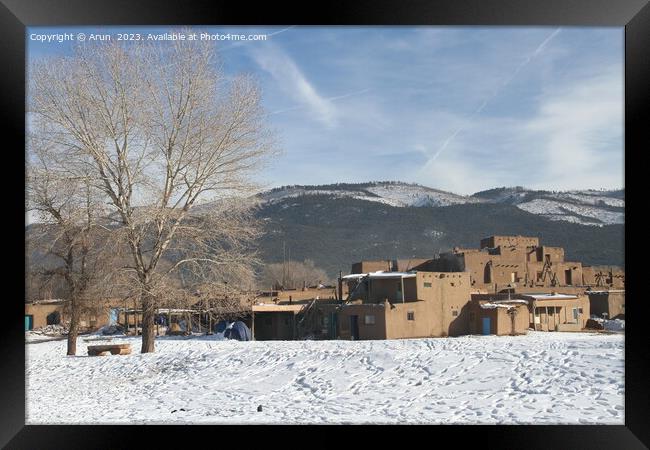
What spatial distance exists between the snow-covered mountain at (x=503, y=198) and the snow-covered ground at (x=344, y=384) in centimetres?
6181

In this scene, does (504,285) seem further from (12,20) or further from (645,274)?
(12,20)

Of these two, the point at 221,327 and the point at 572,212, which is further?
the point at 572,212

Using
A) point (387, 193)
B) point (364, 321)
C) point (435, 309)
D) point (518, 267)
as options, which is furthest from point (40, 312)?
point (387, 193)

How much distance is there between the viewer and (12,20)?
723cm

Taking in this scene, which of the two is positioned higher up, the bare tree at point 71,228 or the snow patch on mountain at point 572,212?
the snow patch on mountain at point 572,212

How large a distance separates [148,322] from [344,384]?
4.79 metres

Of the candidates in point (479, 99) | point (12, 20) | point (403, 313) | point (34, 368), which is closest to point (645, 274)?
point (12, 20)

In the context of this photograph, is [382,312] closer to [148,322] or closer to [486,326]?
[486,326]

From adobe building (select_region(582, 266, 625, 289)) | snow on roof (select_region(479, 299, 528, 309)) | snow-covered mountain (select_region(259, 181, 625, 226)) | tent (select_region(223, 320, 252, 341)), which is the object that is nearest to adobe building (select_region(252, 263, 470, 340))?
snow on roof (select_region(479, 299, 528, 309))

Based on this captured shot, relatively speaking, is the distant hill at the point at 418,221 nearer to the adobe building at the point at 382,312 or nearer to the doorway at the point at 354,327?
the adobe building at the point at 382,312

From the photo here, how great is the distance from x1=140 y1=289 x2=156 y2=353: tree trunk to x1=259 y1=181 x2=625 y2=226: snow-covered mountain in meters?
60.3

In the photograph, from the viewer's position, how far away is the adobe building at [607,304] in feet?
106

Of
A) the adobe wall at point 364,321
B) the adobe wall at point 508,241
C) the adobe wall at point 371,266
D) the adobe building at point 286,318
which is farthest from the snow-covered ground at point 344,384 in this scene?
the adobe wall at point 508,241

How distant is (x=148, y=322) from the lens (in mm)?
13703
